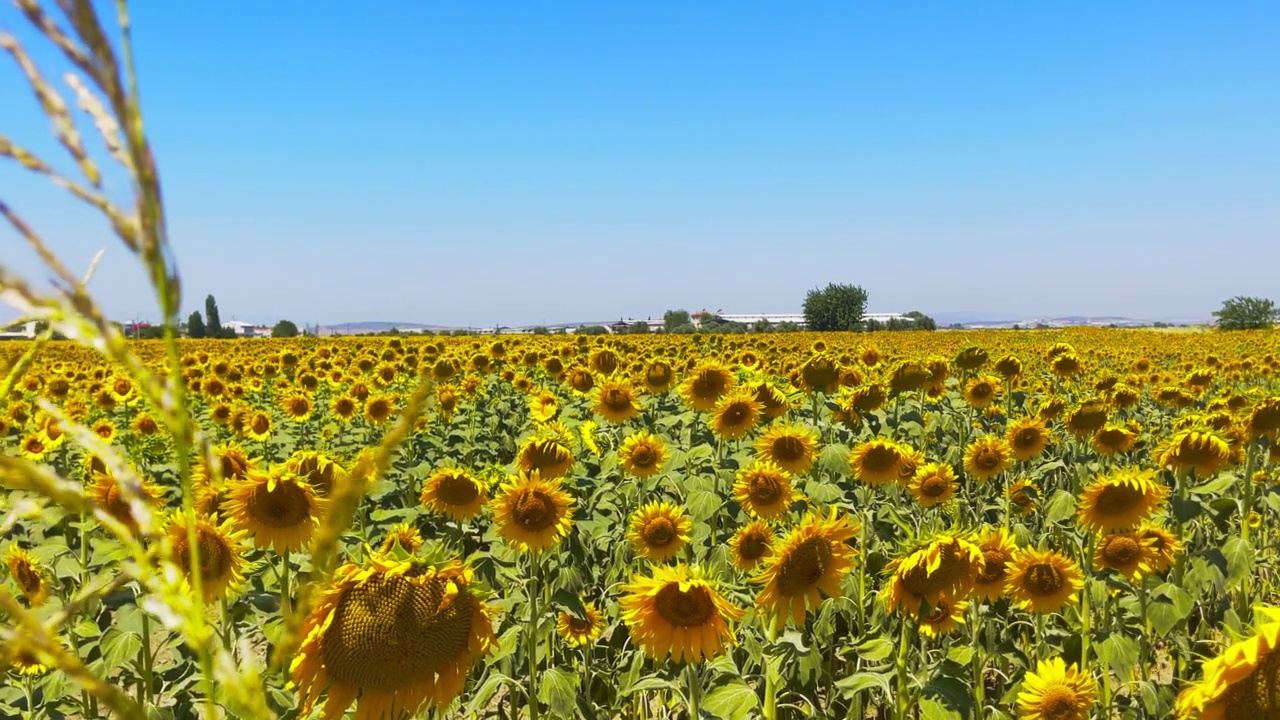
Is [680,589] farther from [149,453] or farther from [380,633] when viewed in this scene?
[149,453]

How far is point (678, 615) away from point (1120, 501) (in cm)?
305

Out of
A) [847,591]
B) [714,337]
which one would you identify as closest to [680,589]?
[847,591]

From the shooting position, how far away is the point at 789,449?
5438mm

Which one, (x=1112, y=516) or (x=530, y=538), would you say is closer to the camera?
(x=530, y=538)

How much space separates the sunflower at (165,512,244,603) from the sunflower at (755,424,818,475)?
340 centimetres

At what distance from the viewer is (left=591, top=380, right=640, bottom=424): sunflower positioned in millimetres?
7094

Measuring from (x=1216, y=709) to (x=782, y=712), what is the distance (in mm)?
3149

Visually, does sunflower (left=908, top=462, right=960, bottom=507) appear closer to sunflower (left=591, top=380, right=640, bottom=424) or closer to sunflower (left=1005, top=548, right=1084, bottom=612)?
sunflower (left=1005, top=548, right=1084, bottom=612)

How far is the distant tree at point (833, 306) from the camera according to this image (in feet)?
260

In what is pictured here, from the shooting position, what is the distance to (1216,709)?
5.59 ft

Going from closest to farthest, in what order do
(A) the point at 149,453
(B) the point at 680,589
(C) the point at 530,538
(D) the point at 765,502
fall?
(B) the point at 680,589, (C) the point at 530,538, (D) the point at 765,502, (A) the point at 149,453

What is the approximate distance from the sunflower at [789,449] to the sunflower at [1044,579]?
1662 millimetres

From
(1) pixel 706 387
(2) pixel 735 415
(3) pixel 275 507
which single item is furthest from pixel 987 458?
(3) pixel 275 507

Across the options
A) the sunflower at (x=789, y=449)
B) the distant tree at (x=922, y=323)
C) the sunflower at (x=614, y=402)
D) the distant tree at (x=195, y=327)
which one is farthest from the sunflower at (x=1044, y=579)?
the distant tree at (x=195, y=327)
